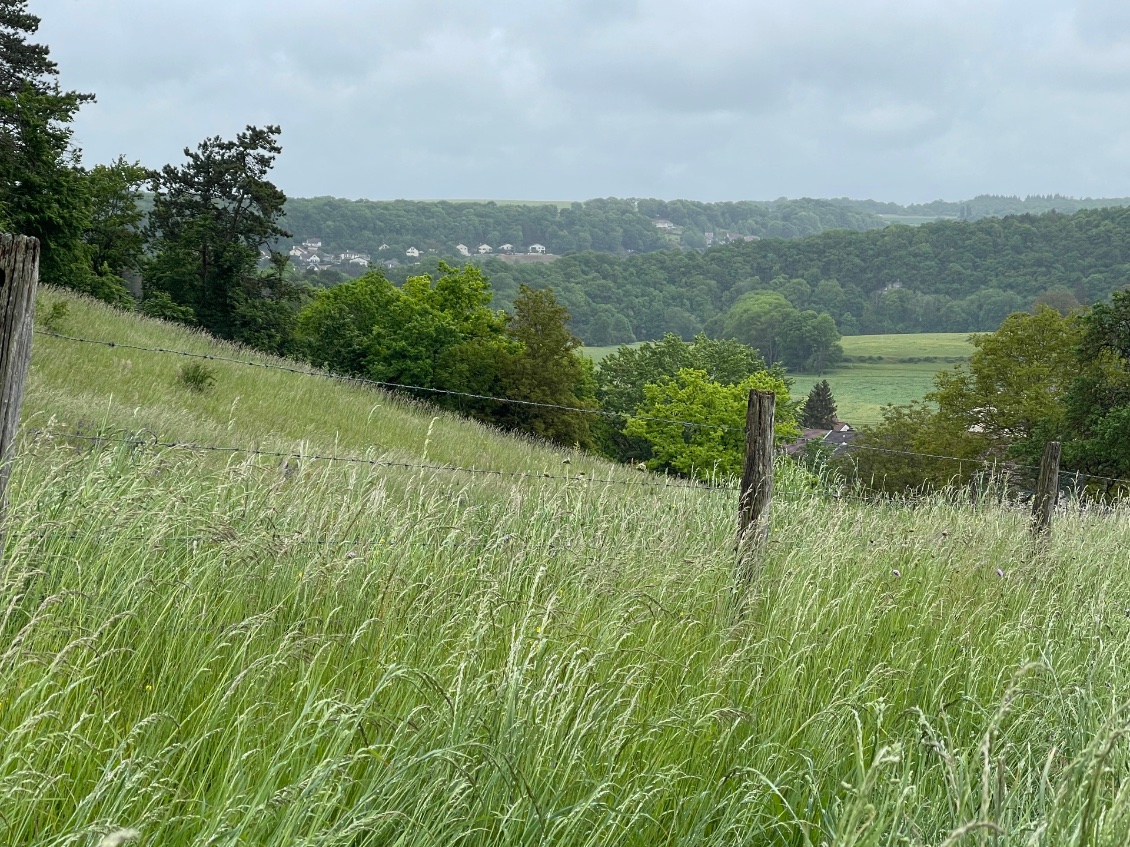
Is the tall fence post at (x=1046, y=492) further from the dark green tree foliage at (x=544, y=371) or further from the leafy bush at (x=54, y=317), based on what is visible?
the dark green tree foliage at (x=544, y=371)

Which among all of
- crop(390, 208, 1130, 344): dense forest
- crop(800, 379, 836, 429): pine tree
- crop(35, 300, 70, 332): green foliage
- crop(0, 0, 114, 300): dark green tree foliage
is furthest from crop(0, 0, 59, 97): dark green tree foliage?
crop(390, 208, 1130, 344): dense forest

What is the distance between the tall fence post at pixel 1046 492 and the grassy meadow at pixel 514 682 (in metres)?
1.33

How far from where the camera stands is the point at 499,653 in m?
3.72

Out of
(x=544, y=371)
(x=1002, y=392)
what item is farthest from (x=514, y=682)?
(x=1002, y=392)

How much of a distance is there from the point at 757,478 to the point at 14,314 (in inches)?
150

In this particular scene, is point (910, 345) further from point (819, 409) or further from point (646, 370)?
point (646, 370)

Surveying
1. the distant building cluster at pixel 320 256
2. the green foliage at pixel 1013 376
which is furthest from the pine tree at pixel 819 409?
the distant building cluster at pixel 320 256

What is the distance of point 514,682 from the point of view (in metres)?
2.82

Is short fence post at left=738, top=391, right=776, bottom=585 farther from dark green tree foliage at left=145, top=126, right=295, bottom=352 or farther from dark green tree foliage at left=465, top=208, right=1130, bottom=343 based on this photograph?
dark green tree foliage at left=465, top=208, right=1130, bottom=343

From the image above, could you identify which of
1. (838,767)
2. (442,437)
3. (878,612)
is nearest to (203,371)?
(442,437)

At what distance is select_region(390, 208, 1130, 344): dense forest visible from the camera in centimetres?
16138

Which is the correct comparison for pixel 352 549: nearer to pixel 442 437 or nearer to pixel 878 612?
Result: pixel 878 612

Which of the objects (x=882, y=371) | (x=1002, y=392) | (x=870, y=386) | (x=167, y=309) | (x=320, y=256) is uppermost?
(x=320, y=256)

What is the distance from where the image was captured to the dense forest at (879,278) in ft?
529
